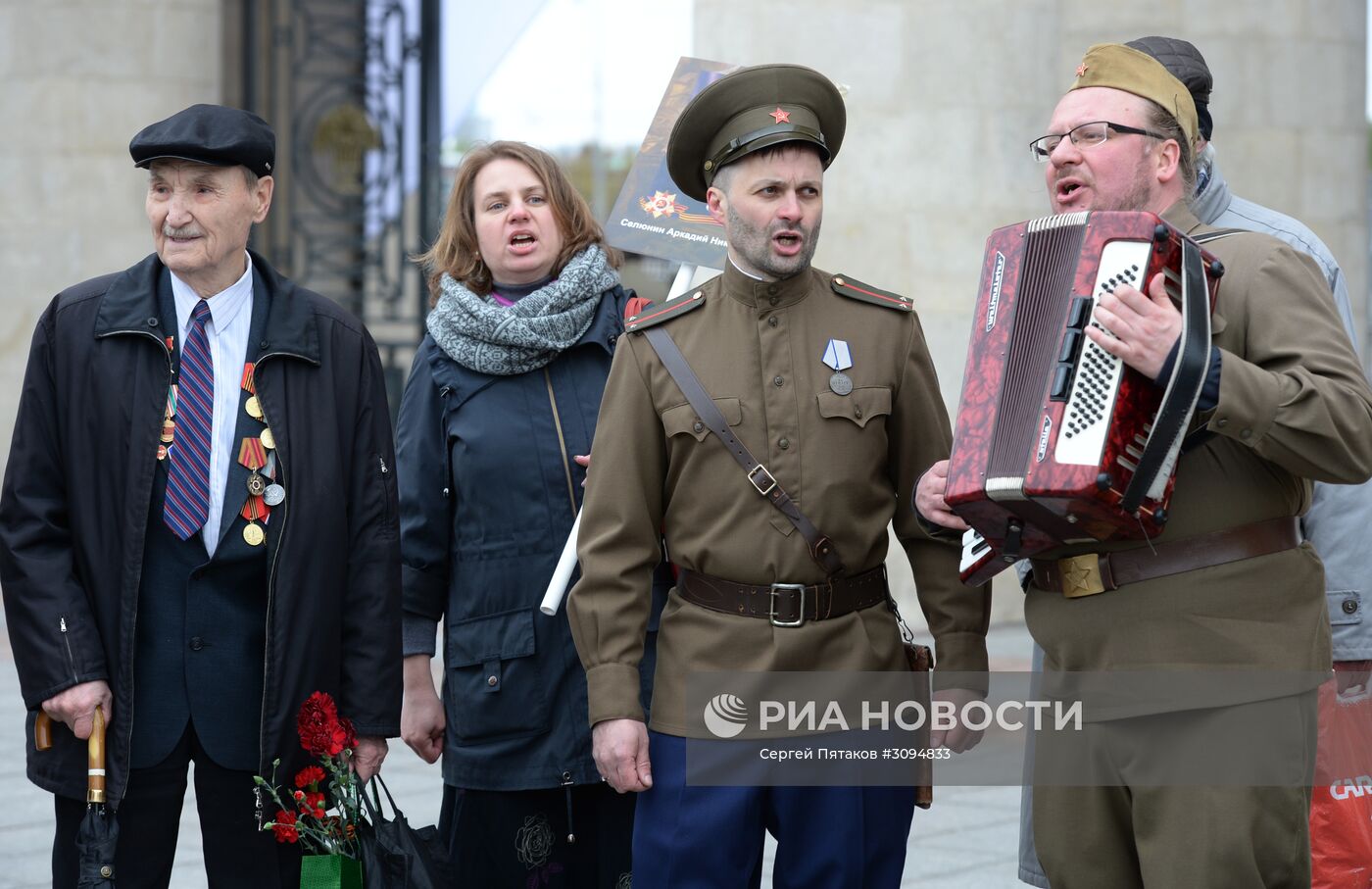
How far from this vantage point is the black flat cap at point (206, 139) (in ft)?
11.9

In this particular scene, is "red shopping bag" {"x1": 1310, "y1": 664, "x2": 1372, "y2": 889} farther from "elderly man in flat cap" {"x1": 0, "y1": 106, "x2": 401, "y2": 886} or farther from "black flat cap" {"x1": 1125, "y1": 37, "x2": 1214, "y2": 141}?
"elderly man in flat cap" {"x1": 0, "y1": 106, "x2": 401, "y2": 886}

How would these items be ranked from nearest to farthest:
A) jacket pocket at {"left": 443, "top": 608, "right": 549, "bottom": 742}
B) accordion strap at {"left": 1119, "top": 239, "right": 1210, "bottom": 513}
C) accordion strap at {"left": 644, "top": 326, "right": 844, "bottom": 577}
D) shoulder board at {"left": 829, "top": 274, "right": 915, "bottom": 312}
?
accordion strap at {"left": 1119, "top": 239, "right": 1210, "bottom": 513} → accordion strap at {"left": 644, "top": 326, "right": 844, "bottom": 577} → shoulder board at {"left": 829, "top": 274, "right": 915, "bottom": 312} → jacket pocket at {"left": 443, "top": 608, "right": 549, "bottom": 742}

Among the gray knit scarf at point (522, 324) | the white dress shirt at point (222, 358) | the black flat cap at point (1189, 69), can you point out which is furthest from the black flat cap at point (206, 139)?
the black flat cap at point (1189, 69)

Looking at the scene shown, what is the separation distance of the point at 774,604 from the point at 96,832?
1357 mm

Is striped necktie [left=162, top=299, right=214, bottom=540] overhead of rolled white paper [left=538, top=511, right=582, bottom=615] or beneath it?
overhead

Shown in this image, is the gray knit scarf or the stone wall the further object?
the stone wall

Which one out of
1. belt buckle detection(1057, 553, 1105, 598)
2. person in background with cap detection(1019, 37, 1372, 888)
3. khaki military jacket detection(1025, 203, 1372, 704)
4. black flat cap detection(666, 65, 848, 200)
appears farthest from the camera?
person in background with cap detection(1019, 37, 1372, 888)

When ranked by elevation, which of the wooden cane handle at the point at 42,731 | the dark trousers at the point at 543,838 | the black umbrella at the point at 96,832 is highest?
the wooden cane handle at the point at 42,731

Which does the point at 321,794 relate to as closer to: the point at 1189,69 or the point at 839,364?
the point at 839,364

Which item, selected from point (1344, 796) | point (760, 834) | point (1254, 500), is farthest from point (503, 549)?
point (1344, 796)

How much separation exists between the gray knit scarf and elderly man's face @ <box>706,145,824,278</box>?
0.74 metres

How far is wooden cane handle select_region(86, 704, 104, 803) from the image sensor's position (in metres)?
3.44

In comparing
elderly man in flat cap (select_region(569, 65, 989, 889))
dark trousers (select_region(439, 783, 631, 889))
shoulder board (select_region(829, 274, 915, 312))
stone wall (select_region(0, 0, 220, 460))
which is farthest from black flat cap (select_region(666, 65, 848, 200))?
stone wall (select_region(0, 0, 220, 460))

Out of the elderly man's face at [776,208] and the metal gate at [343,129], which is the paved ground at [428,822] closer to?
the elderly man's face at [776,208]
